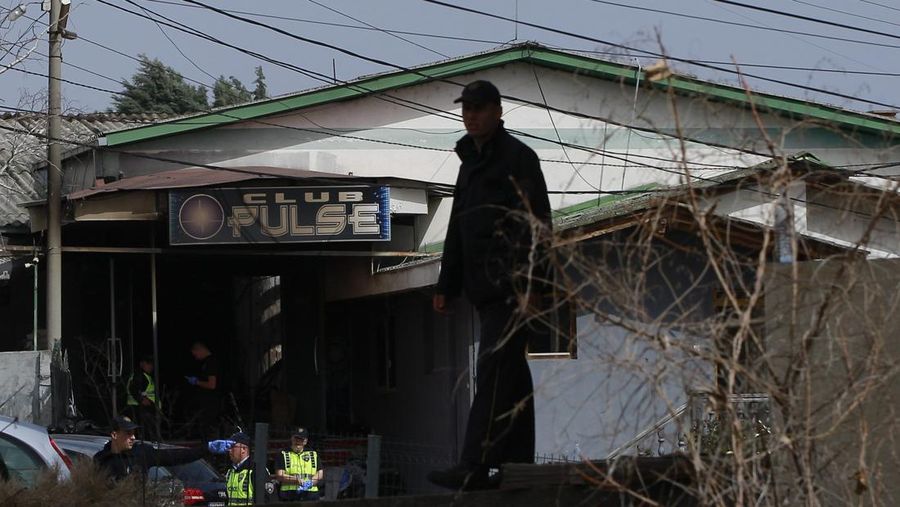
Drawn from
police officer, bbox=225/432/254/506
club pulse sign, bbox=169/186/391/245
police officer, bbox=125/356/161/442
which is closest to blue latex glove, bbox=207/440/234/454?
police officer, bbox=225/432/254/506

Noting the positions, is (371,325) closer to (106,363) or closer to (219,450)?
(106,363)

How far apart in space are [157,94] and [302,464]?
158 feet

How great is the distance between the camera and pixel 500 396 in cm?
568

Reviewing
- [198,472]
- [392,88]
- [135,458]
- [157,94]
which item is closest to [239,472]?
[198,472]

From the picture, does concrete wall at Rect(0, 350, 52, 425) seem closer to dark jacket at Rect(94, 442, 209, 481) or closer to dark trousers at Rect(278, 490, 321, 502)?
dark trousers at Rect(278, 490, 321, 502)

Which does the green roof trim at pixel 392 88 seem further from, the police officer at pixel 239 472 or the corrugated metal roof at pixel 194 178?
the police officer at pixel 239 472

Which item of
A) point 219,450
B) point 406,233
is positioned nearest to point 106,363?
point 406,233

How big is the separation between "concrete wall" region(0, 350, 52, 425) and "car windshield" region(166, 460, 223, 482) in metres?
5.18

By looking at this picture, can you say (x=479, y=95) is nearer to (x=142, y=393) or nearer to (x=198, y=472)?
(x=198, y=472)

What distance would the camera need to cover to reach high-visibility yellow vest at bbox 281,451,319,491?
12.5 metres

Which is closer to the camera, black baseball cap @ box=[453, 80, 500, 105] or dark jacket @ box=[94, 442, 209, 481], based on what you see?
black baseball cap @ box=[453, 80, 500, 105]

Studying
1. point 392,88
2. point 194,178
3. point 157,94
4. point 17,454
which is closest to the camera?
point 17,454

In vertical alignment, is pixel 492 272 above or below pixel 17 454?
above

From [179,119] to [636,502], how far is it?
1713 centimetres
